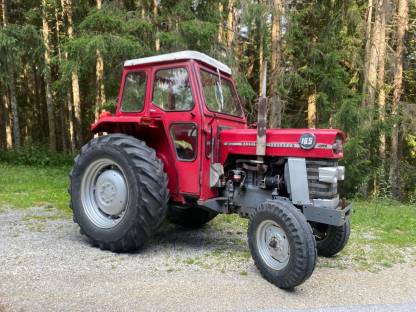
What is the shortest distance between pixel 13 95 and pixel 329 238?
40.5 feet

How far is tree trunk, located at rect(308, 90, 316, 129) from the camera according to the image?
36.7ft

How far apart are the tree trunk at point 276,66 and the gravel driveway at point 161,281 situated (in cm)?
499

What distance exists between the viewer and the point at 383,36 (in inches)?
467

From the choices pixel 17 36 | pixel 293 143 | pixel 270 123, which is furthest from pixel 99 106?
pixel 293 143

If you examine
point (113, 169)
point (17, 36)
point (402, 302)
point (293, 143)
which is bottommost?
point (402, 302)

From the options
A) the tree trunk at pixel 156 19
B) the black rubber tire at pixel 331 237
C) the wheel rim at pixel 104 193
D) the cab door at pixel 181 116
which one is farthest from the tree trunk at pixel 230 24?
the black rubber tire at pixel 331 237

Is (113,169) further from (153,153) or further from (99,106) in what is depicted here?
(99,106)

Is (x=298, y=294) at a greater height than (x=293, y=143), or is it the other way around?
(x=293, y=143)

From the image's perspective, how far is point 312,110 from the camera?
11.4 meters

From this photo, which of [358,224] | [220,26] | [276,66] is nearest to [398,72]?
[276,66]

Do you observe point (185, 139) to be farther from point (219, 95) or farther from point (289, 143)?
point (289, 143)

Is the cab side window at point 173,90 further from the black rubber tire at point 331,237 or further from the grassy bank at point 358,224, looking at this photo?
the black rubber tire at point 331,237

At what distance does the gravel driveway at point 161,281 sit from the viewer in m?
3.21

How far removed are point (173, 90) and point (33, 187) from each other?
5.73 metres
